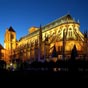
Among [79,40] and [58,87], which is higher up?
[79,40]

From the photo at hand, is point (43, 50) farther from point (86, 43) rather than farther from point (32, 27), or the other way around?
point (32, 27)

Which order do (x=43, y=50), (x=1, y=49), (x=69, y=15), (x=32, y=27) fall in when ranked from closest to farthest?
(x=43, y=50), (x=69, y=15), (x=1, y=49), (x=32, y=27)

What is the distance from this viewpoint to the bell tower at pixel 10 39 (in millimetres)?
157375

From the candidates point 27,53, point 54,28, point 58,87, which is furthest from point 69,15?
point 58,87

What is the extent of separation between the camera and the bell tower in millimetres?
157375

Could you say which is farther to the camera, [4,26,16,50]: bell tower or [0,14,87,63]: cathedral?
[4,26,16,50]: bell tower

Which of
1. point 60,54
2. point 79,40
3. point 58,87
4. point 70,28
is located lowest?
point 58,87

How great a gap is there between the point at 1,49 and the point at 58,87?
130 meters

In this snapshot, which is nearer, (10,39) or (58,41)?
(58,41)

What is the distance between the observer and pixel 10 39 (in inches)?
6393

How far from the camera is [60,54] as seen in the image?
97.0 m

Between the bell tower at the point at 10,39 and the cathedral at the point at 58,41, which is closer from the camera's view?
the cathedral at the point at 58,41

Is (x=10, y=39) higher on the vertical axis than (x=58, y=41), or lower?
higher

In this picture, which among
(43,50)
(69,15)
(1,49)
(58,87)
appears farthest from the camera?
(1,49)
